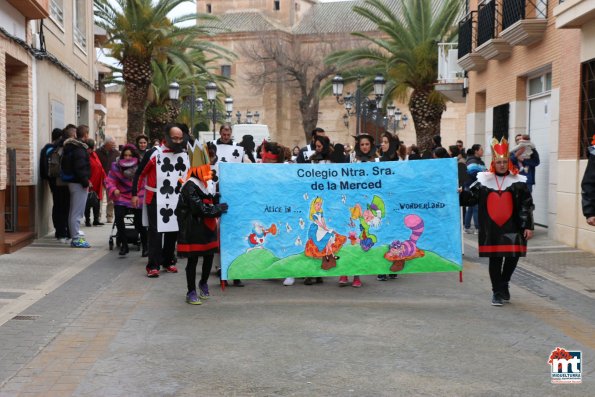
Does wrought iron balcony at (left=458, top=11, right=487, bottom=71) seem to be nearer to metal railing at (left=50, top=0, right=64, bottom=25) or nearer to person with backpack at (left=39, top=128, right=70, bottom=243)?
metal railing at (left=50, top=0, right=64, bottom=25)

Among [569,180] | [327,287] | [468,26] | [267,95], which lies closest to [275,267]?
[327,287]

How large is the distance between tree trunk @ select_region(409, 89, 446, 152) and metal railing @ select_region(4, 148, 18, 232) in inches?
655

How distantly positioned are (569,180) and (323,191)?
6.93 meters

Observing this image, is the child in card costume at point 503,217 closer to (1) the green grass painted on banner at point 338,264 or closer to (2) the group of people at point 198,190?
(2) the group of people at point 198,190

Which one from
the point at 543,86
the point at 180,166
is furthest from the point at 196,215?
the point at 543,86

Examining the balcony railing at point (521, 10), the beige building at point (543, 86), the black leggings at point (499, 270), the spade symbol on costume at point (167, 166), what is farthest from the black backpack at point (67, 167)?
the balcony railing at point (521, 10)

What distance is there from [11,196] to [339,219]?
7.05 metres

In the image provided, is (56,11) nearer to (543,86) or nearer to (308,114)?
(543,86)

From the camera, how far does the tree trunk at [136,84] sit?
28.8 meters

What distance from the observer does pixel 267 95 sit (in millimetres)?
79438

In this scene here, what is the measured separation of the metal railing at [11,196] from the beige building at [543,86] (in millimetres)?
9242

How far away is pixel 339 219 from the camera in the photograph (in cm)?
943

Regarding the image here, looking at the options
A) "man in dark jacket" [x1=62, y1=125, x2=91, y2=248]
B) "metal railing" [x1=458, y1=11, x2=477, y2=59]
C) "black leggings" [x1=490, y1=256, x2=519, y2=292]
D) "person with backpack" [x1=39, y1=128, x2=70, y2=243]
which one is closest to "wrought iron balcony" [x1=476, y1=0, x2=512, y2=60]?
"metal railing" [x1=458, y1=11, x2=477, y2=59]

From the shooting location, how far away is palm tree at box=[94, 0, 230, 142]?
2791 centimetres
